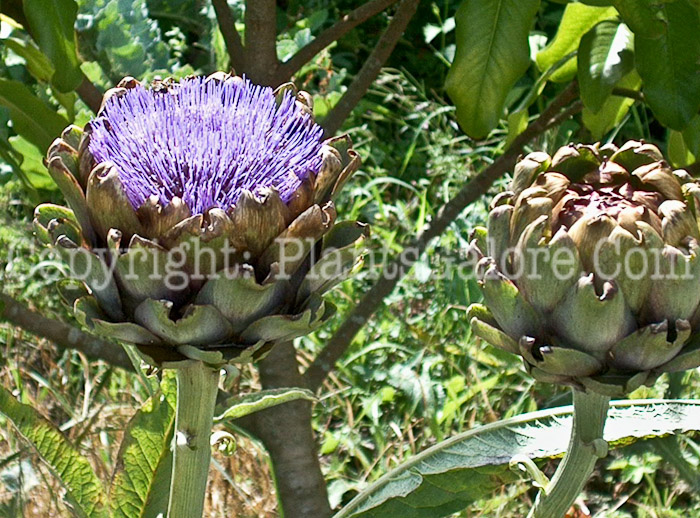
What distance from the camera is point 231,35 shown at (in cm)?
114

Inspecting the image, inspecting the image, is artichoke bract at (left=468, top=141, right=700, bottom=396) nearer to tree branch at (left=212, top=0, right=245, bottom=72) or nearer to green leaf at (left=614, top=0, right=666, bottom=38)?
green leaf at (left=614, top=0, right=666, bottom=38)

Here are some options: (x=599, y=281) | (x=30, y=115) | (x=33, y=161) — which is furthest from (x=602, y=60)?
(x=33, y=161)

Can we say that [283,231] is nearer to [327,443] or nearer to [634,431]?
[634,431]

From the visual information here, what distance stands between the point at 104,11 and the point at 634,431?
89 centimetres

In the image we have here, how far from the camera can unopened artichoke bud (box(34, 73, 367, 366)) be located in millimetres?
671

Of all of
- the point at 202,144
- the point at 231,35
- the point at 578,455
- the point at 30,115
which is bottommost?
the point at 578,455

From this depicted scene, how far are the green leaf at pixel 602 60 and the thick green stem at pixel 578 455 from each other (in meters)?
0.30

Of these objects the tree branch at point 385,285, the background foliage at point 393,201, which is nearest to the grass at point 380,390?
the background foliage at point 393,201

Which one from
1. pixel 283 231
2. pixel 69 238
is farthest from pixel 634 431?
pixel 69 238

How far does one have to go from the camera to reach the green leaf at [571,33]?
3.52 feet

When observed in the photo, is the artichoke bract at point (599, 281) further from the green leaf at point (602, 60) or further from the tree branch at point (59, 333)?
the tree branch at point (59, 333)

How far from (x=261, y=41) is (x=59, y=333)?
0.38 m

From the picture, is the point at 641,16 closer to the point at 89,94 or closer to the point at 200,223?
the point at 200,223

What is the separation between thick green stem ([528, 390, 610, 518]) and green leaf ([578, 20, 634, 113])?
0.30m
